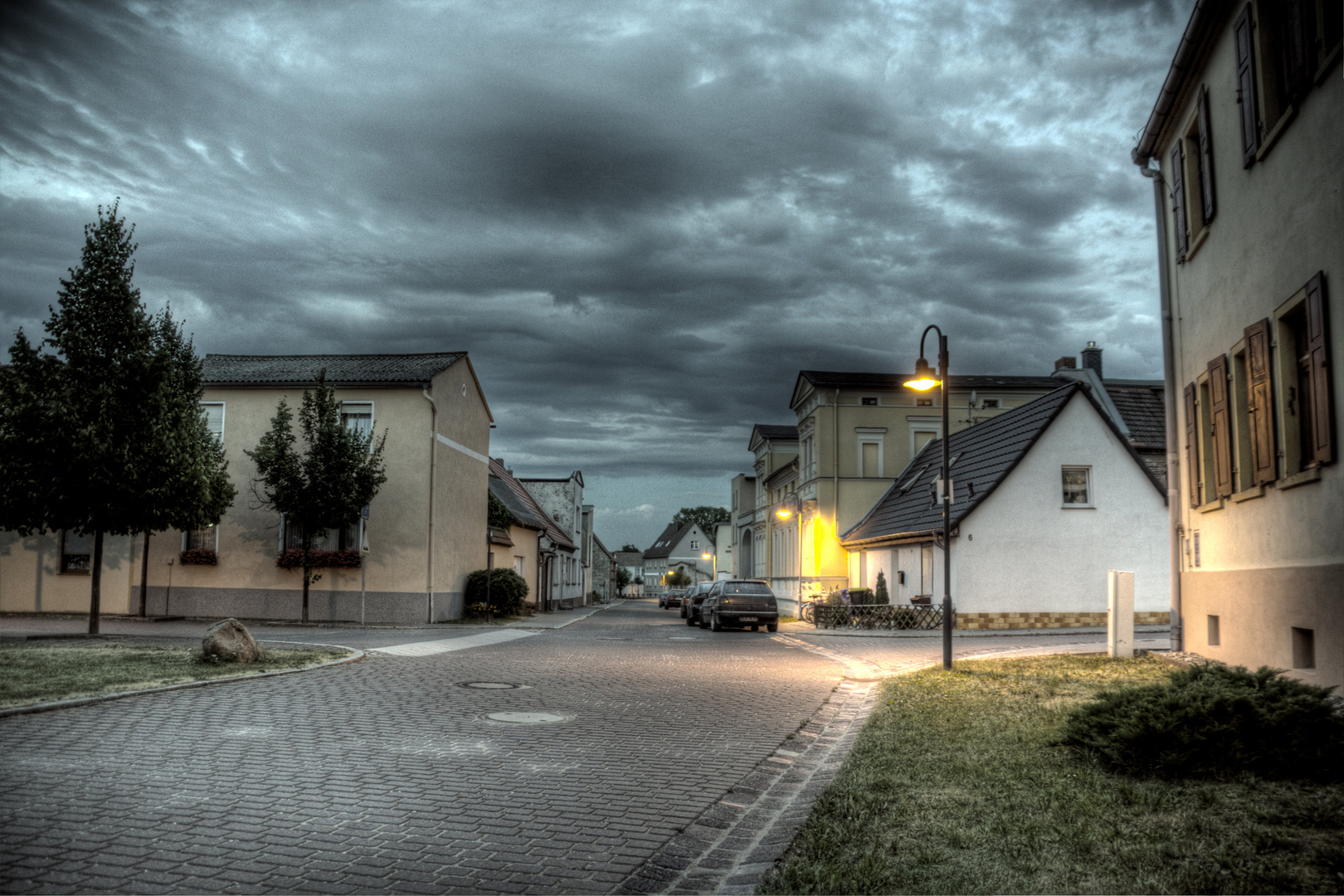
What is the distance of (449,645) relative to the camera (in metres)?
20.8

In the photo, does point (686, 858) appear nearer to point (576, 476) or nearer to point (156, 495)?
point (156, 495)

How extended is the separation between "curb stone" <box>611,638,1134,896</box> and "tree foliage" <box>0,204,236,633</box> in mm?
15345

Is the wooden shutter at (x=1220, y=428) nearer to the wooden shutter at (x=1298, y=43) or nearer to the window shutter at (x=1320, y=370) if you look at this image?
the window shutter at (x=1320, y=370)

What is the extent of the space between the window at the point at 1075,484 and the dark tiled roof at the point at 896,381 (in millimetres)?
15330

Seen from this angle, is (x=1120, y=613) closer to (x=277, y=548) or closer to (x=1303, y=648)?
(x=1303, y=648)

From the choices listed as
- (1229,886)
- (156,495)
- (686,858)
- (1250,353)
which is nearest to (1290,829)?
(1229,886)

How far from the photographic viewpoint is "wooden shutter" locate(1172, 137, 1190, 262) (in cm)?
1569

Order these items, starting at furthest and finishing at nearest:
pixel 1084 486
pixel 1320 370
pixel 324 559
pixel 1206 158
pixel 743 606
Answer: pixel 743 606 → pixel 1084 486 → pixel 324 559 → pixel 1206 158 → pixel 1320 370

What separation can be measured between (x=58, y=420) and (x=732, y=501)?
57296mm

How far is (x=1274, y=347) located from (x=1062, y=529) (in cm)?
1831

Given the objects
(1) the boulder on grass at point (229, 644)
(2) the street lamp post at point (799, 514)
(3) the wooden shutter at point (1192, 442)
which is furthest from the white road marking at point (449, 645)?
(2) the street lamp post at point (799, 514)

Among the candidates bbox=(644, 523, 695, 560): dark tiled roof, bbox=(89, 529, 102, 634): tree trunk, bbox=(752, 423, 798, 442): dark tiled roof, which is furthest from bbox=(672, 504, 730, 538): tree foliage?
bbox=(89, 529, 102, 634): tree trunk

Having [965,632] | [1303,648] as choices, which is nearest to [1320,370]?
[1303,648]

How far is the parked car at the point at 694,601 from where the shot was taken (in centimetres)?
3569
